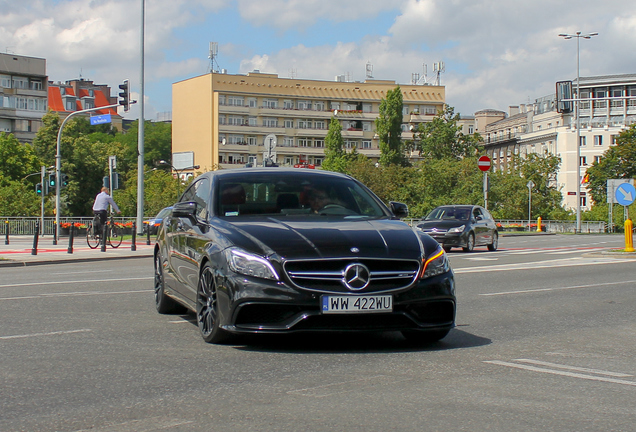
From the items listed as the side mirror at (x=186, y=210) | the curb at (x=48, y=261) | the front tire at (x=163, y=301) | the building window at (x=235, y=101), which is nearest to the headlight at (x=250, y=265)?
the side mirror at (x=186, y=210)

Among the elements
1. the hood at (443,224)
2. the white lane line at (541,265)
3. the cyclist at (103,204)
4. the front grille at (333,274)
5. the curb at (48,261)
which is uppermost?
the cyclist at (103,204)

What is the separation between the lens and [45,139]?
305 feet

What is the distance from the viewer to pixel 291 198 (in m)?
8.48

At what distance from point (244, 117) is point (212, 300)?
11479 cm

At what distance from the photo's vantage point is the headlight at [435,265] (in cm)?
724

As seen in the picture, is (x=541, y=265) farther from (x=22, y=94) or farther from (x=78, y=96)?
(x=78, y=96)

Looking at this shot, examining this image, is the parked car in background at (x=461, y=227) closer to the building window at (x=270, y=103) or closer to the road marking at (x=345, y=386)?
the road marking at (x=345, y=386)

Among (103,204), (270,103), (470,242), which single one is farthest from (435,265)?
(270,103)

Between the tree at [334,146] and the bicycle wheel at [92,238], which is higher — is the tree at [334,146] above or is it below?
above

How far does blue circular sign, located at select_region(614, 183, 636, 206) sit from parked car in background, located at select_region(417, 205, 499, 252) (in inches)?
163

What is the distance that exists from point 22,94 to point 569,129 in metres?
74.8

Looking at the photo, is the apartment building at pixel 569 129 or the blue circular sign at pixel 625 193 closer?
the blue circular sign at pixel 625 193

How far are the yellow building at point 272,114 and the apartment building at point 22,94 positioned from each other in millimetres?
18627

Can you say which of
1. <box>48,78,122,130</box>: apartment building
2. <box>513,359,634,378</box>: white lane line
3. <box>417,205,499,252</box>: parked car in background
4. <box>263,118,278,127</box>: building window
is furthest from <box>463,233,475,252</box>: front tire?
<box>48,78,122,130</box>: apartment building
